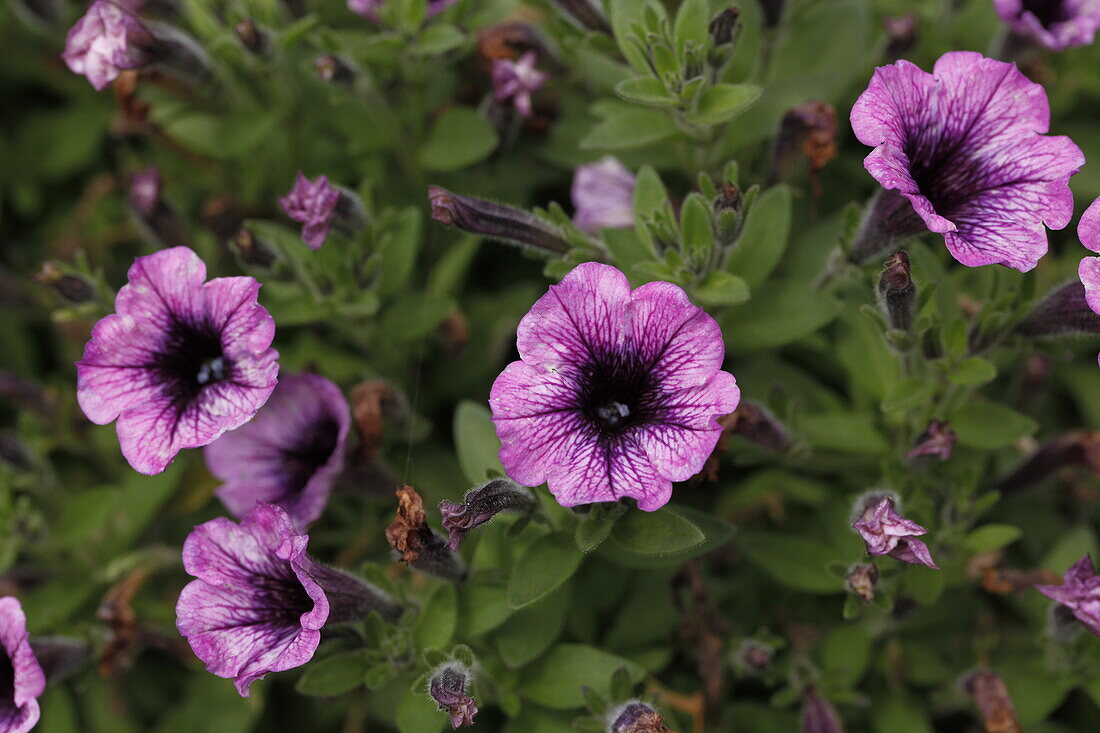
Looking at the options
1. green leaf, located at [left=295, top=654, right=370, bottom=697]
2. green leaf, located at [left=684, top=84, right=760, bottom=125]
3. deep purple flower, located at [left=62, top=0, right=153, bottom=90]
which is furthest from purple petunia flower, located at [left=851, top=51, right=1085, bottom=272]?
deep purple flower, located at [left=62, top=0, right=153, bottom=90]

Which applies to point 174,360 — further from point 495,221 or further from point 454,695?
point 454,695

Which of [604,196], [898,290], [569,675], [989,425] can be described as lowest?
[569,675]

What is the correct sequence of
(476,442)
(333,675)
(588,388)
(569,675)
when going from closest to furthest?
(588,388) → (333,675) → (569,675) → (476,442)

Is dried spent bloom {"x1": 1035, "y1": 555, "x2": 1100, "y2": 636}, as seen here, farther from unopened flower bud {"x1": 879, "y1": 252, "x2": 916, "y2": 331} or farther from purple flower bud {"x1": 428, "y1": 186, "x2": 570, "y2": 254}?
purple flower bud {"x1": 428, "y1": 186, "x2": 570, "y2": 254}

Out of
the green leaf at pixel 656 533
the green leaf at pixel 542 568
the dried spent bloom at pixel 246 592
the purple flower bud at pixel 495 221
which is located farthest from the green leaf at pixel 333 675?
the purple flower bud at pixel 495 221

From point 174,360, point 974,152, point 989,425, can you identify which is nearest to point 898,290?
point 974,152

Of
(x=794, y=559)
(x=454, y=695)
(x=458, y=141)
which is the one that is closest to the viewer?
(x=454, y=695)

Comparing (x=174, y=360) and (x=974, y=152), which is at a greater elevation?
(x=974, y=152)
